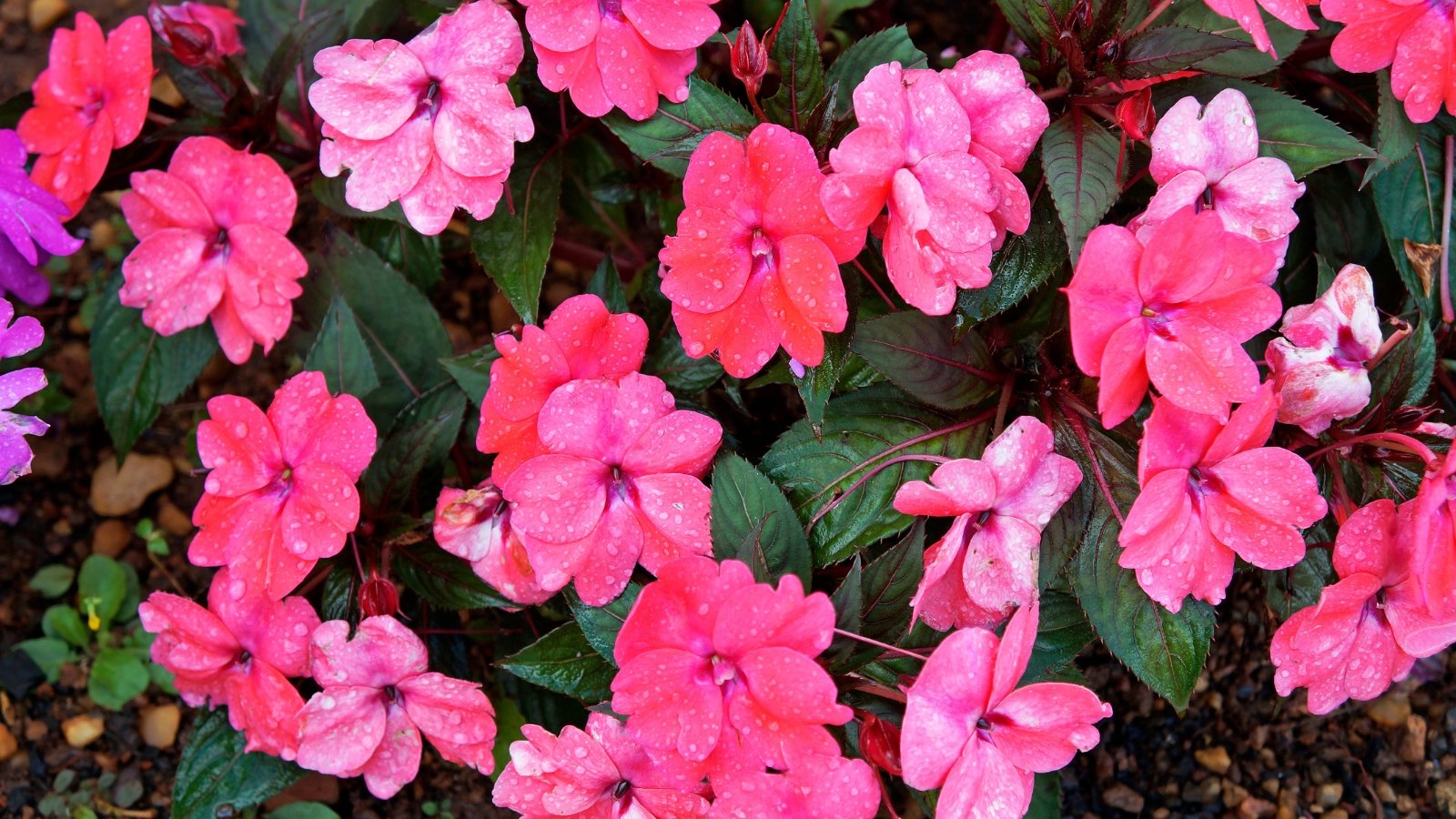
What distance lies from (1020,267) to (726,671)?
68cm

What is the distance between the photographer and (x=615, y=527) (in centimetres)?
140

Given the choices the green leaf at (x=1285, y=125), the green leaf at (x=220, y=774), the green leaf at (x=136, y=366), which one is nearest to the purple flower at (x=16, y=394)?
the green leaf at (x=136, y=366)

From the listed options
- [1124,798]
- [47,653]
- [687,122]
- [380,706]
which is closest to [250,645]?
[380,706]

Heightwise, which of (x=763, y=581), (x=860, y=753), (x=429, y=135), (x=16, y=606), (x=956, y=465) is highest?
(x=429, y=135)

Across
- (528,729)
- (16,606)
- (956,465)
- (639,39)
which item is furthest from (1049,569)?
(16,606)

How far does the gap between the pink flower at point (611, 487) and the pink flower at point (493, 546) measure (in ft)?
0.27

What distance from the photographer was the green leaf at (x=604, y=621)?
1.51 m

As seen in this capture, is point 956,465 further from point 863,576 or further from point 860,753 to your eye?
point 860,753

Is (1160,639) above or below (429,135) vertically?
below

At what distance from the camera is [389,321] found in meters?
1.98

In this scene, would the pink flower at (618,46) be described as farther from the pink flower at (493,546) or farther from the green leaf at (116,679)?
the green leaf at (116,679)

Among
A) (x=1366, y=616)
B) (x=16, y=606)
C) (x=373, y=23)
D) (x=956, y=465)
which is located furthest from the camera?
(x=16, y=606)

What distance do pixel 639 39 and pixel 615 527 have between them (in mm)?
636

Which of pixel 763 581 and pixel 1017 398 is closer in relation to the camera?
pixel 763 581
